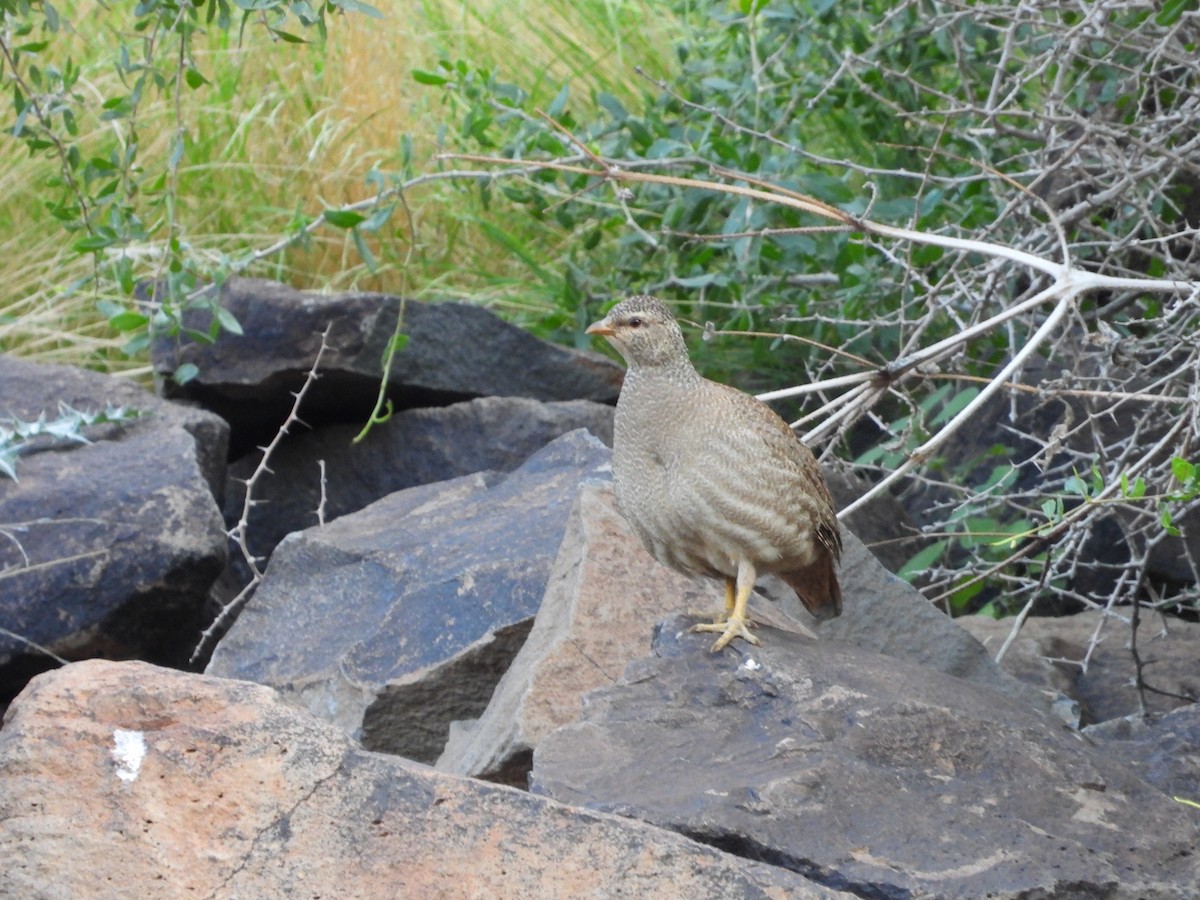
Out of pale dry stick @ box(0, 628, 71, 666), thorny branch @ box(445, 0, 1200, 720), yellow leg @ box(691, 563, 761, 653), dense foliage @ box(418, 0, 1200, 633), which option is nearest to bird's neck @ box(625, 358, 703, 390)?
thorny branch @ box(445, 0, 1200, 720)

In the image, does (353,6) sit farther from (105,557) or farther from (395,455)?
(395,455)

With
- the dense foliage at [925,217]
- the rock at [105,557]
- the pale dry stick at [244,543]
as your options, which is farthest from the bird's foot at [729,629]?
the rock at [105,557]

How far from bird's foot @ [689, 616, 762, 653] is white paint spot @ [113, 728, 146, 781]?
4.72 feet

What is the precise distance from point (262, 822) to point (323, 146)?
7.06 m

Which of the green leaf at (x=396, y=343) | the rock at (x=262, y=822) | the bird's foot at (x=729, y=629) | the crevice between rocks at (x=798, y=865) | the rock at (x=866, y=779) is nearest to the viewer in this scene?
the rock at (x=262, y=822)

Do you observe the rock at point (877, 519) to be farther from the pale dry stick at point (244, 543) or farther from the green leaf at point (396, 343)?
the pale dry stick at point (244, 543)

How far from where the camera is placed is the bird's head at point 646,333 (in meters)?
3.89

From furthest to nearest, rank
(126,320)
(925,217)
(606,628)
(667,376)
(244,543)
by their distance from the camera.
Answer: (925,217) → (244,543) → (126,320) → (606,628) → (667,376)

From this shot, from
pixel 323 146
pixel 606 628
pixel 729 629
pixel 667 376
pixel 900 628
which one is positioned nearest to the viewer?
pixel 729 629

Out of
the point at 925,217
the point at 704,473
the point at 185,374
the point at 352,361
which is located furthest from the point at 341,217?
the point at 925,217

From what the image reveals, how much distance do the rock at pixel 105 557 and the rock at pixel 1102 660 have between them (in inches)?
102

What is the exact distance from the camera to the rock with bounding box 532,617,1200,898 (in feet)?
8.97

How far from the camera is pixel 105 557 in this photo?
5.14 meters

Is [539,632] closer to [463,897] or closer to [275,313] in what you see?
[463,897]
